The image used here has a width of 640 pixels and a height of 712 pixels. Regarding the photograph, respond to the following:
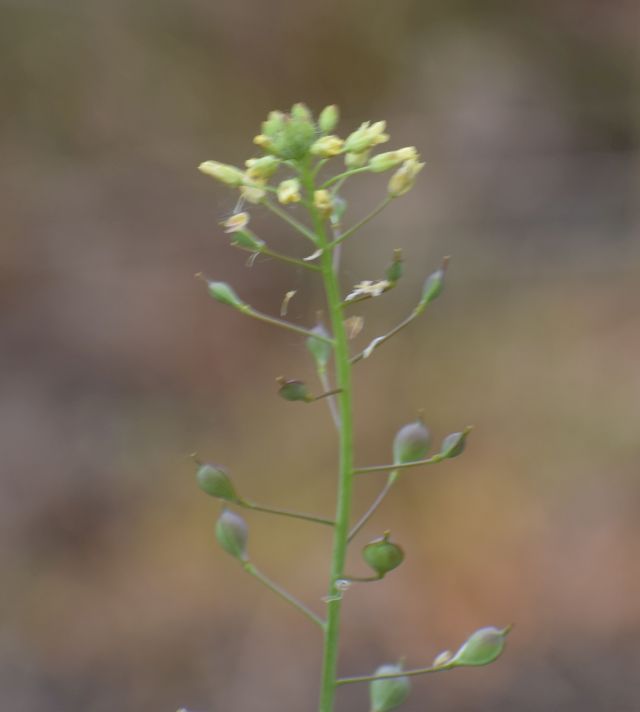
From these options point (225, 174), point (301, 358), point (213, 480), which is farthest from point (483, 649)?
point (301, 358)

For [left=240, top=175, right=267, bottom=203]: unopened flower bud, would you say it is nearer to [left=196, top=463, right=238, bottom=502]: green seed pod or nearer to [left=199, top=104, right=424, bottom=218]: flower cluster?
[left=199, top=104, right=424, bottom=218]: flower cluster

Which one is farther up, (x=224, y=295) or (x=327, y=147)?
(x=327, y=147)

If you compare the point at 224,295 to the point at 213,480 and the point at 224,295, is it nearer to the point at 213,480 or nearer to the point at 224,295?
the point at 224,295

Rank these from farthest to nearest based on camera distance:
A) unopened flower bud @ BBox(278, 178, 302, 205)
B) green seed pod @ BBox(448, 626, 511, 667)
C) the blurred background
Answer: the blurred background → green seed pod @ BBox(448, 626, 511, 667) → unopened flower bud @ BBox(278, 178, 302, 205)

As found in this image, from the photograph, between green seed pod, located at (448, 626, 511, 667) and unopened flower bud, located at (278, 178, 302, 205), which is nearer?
unopened flower bud, located at (278, 178, 302, 205)

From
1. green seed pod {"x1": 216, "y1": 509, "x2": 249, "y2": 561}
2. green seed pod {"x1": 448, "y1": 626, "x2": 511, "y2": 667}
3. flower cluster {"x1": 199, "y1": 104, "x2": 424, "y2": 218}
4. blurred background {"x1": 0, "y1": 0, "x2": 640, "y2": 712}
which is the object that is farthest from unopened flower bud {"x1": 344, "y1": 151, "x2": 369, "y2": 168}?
blurred background {"x1": 0, "y1": 0, "x2": 640, "y2": 712}

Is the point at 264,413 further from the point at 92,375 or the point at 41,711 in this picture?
the point at 41,711

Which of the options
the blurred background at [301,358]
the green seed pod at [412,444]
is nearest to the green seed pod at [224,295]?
the green seed pod at [412,444]

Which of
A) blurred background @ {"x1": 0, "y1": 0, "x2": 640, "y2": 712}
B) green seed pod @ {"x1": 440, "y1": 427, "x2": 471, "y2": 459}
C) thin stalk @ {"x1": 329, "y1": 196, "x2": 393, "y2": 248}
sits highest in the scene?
thin stalk @ {"x1": 329, "y1": 196, "x2": 393, "y2": 248}
